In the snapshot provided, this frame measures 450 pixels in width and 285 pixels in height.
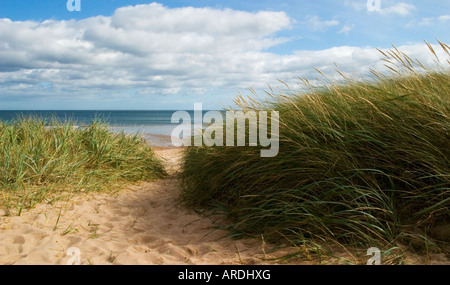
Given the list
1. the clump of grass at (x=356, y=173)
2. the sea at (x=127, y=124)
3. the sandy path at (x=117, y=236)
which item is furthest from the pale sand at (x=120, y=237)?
the sea at (x=127, y=124)

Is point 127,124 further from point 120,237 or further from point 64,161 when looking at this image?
point 120,237

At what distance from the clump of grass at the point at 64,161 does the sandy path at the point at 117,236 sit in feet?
1.17

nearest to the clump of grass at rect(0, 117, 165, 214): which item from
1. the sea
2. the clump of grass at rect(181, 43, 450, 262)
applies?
the sea

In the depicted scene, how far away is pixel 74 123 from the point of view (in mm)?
6609

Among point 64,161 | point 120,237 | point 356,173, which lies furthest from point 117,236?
Answer: point 356,173

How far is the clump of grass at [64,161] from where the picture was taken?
4.41 m

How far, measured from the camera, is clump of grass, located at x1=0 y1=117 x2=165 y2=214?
441 cm

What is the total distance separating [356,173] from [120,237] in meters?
2.28

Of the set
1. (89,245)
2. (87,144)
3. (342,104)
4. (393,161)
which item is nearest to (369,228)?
(393,161)

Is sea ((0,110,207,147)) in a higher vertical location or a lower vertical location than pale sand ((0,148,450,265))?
higher

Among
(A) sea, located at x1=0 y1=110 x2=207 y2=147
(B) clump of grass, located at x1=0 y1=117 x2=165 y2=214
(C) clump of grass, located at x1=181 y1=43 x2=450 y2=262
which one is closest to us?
(C) clump of grass, located at x1=181 y1=43 x2=450 y2=262

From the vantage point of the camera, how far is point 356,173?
115 inches

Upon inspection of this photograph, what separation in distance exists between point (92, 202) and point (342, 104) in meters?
3.27

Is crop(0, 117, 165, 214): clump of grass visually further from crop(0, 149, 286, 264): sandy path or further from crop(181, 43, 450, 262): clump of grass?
crop(181, 43, 450, 262): clump of grass
